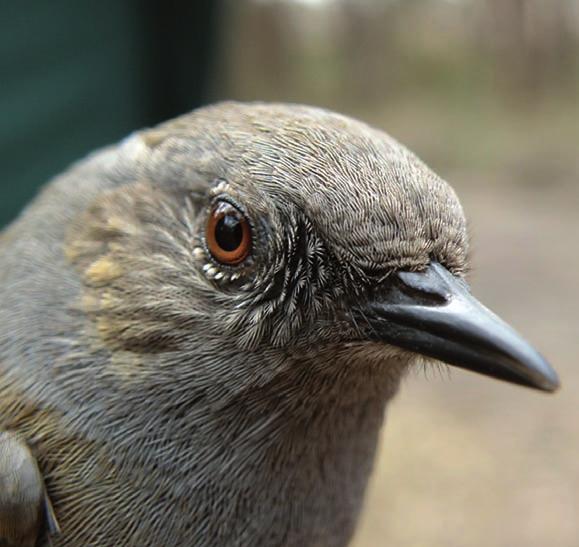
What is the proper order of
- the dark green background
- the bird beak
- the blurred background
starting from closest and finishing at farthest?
the bird beak
the dark green background
the blurred background

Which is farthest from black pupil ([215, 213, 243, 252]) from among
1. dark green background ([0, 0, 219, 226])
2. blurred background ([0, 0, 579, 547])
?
dark green background ([0, 0, 219, 226])

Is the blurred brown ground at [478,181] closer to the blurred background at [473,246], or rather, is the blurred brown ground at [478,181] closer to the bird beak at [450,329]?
the blurred background at [473,246]

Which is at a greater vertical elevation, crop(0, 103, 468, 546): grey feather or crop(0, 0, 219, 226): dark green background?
crop(0, 0, 219, 226): dark green background

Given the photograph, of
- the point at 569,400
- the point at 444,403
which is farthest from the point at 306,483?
the point at 569,400

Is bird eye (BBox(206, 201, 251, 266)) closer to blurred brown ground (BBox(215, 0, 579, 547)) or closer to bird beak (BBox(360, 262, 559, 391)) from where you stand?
bird beak (BBox(360, 262, 559, 391))

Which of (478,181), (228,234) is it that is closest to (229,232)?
(228,234)

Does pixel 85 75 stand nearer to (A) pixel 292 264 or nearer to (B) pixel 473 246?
(B) pixel 473 246

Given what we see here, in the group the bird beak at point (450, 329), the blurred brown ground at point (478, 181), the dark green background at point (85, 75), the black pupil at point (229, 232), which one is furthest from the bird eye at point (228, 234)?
the dark green background at point (85, 75)
